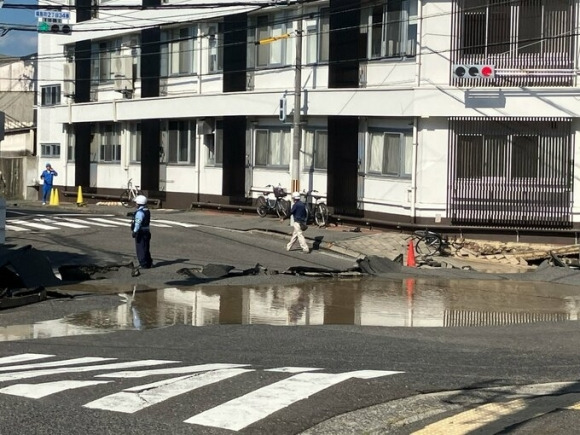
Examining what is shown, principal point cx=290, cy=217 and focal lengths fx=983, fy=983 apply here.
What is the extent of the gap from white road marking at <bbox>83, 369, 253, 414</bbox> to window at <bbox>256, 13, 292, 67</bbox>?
2785 centimetres

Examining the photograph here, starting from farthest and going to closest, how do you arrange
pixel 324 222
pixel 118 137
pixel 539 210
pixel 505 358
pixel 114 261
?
pixel 118 137
pixel 324 222
pixel 539 210
pixel 114 261
pixel 505 358

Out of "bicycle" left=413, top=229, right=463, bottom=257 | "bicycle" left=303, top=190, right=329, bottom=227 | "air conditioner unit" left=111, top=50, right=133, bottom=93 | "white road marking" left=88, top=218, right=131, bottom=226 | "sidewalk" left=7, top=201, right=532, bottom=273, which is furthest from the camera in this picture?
"air conditioner unit" left=111, top=50, right=133, bottom=93

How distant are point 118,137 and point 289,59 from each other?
13.5 m

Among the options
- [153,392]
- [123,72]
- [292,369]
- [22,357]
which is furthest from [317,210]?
[153,392]

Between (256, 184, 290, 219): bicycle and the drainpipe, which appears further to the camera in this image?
(256, 184, 290, 219): bicycle

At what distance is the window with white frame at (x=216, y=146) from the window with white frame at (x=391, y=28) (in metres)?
9.10

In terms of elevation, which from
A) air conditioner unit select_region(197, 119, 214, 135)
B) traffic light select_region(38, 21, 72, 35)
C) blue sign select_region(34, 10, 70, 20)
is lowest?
air conditioner unit select_region(197, 119, 214, 135)

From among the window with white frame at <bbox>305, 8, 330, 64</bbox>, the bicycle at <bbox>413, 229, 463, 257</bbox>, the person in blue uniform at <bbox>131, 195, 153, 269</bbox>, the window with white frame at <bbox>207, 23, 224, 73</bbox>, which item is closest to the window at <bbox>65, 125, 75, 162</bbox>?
the window with white frame at <bbox>207, 23, 224, 73</bbox>

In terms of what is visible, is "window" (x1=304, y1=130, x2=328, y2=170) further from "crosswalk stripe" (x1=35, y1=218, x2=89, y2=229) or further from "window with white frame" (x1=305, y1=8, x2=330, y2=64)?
"crosswalk stripe" (x1=35, y1=218, x2=89, y2=229)

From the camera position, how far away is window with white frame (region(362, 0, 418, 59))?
3194 cm

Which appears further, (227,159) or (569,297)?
(227,159)

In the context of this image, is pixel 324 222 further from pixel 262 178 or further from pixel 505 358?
pixel 505 358

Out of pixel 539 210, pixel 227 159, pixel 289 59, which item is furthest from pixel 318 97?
pixel 539 210

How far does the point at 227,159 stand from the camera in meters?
39.4
